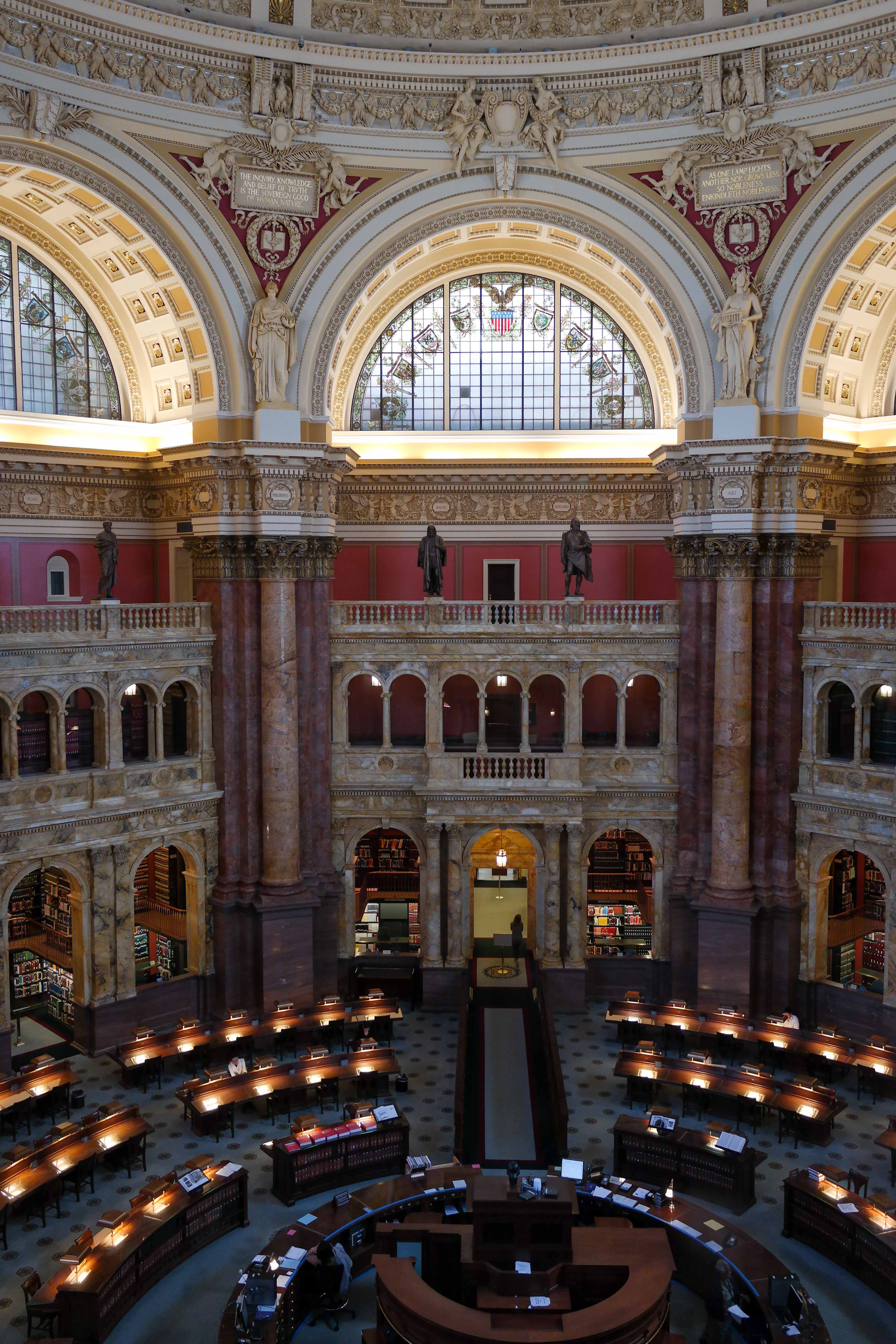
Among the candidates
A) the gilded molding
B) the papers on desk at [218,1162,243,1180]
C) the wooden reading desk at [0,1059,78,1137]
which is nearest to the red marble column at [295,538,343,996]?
the gilded molding

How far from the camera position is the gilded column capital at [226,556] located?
27.9 m

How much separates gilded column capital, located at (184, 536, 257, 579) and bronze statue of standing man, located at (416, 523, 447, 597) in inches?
174

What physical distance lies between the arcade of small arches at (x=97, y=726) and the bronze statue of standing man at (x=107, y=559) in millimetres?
2341

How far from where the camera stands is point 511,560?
106ft

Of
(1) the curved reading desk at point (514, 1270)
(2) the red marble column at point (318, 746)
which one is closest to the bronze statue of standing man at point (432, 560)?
(2) the red marble column at point (318, 746)

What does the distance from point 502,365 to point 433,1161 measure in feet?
71.4

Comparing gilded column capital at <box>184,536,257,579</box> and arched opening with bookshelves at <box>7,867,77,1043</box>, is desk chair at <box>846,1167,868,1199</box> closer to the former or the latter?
arched opening with bookshelves at <box>7,867,77,1043</box>

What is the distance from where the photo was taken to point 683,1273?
18672 mm

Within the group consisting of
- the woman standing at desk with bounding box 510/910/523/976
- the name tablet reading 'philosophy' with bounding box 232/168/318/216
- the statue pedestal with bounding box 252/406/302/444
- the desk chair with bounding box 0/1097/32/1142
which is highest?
the name tablet reading 'philosophy' with bounding box 232/168/318/216

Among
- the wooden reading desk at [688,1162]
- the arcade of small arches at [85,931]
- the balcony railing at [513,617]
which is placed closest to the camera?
the wooden reading desk at [688,1162]

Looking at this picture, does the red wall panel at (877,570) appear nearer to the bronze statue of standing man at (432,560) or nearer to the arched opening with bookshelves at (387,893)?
the bronze statue of standing man at (432,560)

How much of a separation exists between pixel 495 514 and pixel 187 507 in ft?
28.4

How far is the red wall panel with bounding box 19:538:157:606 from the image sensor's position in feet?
94.2

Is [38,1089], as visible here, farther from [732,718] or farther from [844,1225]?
[732,718]
